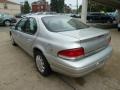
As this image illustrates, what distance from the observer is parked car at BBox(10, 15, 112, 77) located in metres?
2.96

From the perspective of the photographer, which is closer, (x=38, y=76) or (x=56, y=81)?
(x=56, y=81)

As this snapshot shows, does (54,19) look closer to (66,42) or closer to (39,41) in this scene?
(39,41)

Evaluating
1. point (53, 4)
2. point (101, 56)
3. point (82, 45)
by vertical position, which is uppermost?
point (53, 4)

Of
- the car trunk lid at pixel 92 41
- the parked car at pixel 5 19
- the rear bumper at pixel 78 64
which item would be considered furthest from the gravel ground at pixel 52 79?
the parked car at pixel 5 19

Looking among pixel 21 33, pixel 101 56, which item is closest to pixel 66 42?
pixel 101 56

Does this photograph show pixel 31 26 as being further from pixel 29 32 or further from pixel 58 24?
pixel 58 24

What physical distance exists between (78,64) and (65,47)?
16.0 inches

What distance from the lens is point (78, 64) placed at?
2.93 m

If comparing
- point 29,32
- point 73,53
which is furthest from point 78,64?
point 29,32

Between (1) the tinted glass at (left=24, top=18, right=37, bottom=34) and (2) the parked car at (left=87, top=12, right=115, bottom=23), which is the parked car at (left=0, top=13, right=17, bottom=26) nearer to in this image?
(2) the parked car at (left=87, top=12, right=115, bottom=23)

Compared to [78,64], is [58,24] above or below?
above

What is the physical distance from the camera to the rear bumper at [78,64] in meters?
2.92

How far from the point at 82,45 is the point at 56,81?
1249mm

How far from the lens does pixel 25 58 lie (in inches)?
207
